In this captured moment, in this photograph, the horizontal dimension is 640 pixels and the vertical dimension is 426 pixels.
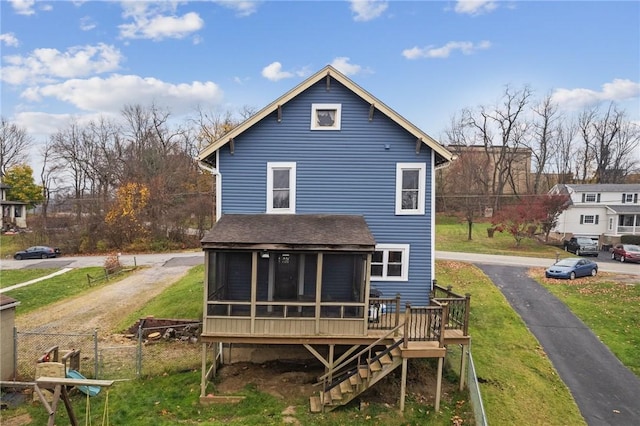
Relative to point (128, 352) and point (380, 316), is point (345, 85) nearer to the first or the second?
point (380, 316)

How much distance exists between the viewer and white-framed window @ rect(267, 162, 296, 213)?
1405 centimetres

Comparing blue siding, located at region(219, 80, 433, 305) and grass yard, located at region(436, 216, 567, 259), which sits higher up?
blue siding, located at region(219, 80, 433, 305)

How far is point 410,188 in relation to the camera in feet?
46.5

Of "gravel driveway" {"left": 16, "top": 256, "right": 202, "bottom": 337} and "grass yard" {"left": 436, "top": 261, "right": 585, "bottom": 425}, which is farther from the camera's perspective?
"gravel driveway" {"left": 16, "top": 256, "right": 202, "bottom": 337}

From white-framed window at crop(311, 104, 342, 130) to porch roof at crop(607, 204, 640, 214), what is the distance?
3963 cm

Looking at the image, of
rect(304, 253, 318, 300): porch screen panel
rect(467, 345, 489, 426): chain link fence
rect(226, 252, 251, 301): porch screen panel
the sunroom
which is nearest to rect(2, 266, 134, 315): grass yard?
rect(226, 252, 251, 301): porch screen panel

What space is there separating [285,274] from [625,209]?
42.7 meters

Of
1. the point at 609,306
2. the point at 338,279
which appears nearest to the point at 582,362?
the point at 609,306

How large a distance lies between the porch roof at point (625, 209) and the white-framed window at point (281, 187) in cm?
4072

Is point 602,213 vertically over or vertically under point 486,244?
over

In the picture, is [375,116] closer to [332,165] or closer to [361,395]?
[332,165]

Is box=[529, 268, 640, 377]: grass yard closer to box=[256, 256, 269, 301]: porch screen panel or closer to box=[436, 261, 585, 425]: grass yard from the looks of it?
box=[436, 261, 585, 425]: grass yard

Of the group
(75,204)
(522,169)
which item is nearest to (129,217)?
(75,204)

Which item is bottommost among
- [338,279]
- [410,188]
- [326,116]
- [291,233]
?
[338,279]
